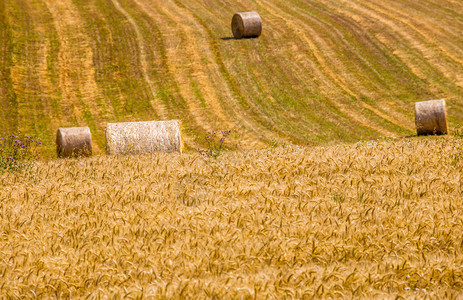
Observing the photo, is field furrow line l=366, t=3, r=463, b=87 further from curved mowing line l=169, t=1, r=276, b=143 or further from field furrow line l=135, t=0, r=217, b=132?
field furrow line l=135, t=0, r=217, b=132

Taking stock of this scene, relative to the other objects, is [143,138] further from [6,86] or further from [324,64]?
[324,64]

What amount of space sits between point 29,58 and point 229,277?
1148 inches

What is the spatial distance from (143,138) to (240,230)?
30.2 ft

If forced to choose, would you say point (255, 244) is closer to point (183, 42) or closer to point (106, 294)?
point (106, 294)

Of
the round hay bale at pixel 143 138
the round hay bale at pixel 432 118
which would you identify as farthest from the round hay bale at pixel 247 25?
the round hay bale at pixel 143 138

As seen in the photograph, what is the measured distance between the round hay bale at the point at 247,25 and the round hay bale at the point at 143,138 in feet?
70.4

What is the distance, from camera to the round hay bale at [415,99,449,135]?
18875 mm

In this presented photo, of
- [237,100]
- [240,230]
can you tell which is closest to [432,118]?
[237,100]

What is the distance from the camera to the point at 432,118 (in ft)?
62.5

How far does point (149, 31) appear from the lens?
3553cm

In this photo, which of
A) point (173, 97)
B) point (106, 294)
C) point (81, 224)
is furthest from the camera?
point (173, 97)

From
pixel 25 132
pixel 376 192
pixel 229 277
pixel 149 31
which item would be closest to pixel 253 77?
pixel 149 31

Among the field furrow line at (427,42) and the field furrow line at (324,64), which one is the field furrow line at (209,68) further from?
the field furrow line at (427,42)

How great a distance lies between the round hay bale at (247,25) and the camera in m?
34.5
